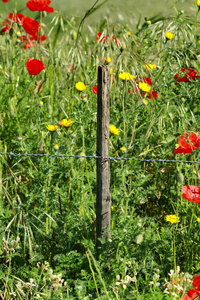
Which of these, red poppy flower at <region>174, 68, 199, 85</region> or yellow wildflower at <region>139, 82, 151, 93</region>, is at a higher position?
red poppy flower at <region>174, 68, 199, 85</region>

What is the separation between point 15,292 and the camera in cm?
169

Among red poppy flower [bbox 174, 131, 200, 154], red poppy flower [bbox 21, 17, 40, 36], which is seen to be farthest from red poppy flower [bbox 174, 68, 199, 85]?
red poppy flower [bbox 21, 17, 40, 36]

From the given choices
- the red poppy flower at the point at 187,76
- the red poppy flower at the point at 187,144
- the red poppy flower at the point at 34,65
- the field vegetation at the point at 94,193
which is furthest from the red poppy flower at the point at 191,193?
the red poppy flower at the point at 34,65

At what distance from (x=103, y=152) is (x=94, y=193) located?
59cm

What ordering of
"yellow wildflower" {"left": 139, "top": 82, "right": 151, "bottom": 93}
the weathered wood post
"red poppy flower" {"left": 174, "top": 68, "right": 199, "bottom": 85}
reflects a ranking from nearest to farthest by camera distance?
the weathered wood post → "yellow wildflower" {"left": 139, "top": 82, "right": 151, "bottom": 93} → "red poppy flower" {"left": 174, "top": 68, "right": 199, "bottom": 85}

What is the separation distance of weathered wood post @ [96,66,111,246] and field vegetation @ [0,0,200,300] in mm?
65

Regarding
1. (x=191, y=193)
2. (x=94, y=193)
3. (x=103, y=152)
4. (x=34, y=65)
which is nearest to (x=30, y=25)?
(x=34, y=65)

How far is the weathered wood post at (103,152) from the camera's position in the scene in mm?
1572

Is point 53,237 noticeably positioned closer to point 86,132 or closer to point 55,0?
point 86,132

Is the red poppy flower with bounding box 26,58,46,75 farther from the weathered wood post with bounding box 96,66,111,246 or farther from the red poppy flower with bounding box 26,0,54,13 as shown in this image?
the weathered wood post with bounding box 96,66,111,246

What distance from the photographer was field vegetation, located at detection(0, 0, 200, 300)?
1.65 m

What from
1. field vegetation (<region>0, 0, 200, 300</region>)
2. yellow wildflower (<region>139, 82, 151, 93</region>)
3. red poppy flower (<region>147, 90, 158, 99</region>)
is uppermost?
yellow wildflower (<region>139, 82, 151, 93</region>)

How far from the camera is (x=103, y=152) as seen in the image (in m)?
1.60

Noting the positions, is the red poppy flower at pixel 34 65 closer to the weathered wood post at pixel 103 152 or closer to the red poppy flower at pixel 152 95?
the red poppy flower at pixel 152 95
